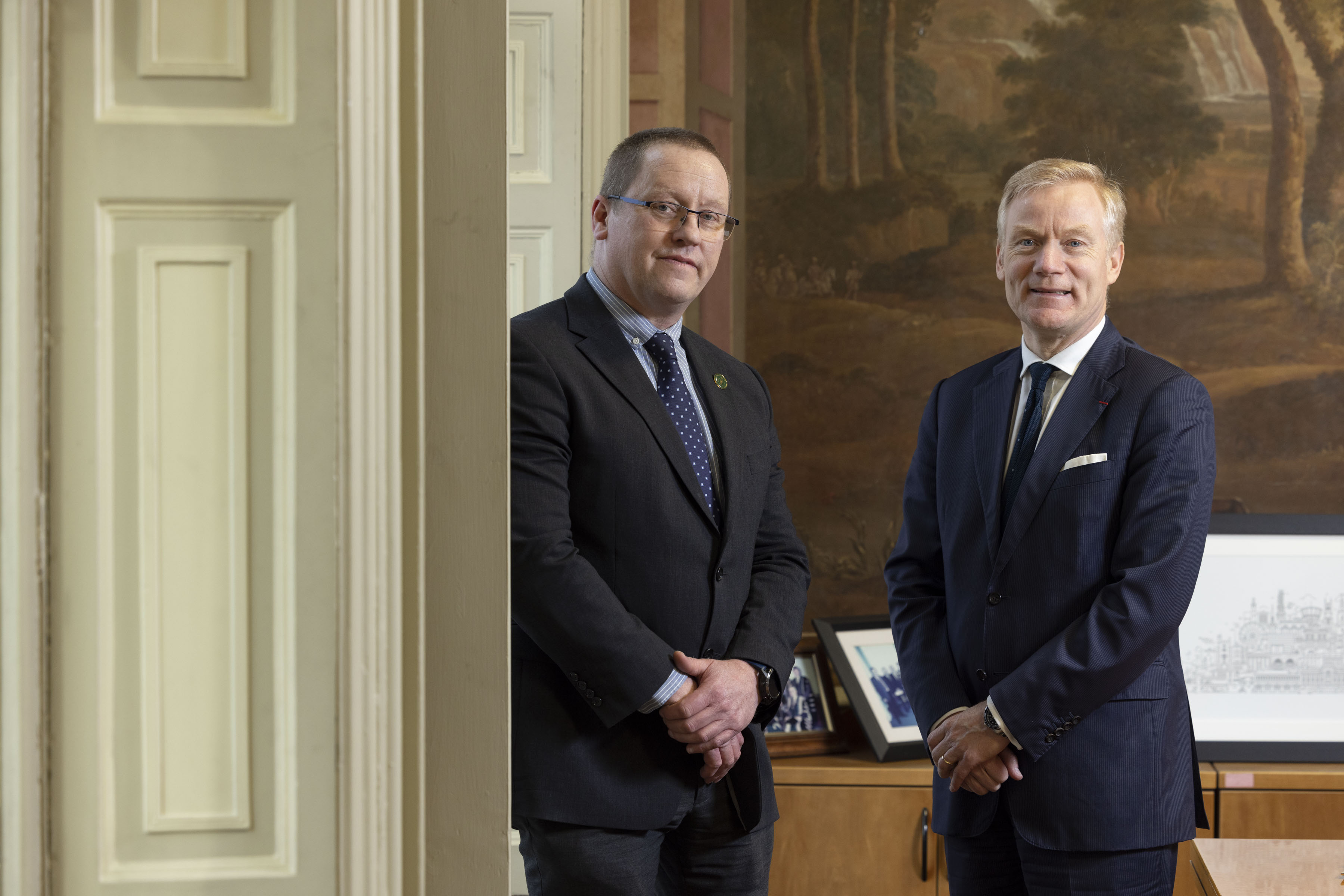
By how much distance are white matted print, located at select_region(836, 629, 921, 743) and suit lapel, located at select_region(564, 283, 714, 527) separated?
5.36ft

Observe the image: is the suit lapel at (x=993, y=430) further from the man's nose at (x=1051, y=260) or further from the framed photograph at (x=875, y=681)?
the framed photograph at (x=875, y=681)

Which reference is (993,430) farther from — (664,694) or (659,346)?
(664,694)

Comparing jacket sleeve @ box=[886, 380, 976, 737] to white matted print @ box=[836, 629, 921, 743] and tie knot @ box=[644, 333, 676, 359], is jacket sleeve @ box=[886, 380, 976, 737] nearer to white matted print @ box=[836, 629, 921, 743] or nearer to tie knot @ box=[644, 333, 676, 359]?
tie knot @ box=[644, 333, 676, 359]

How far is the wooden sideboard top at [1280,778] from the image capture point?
3.06 metres

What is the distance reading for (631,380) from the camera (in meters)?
1.84

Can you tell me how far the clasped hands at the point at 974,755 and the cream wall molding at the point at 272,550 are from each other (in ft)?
4.05

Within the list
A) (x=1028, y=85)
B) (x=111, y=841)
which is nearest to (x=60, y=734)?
(x=111, y=841)

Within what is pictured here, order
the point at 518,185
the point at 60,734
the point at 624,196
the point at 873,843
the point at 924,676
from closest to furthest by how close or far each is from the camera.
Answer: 1. the point at 60,734
2. the point at 624,196
3. the point at 924,676
4. the point at 873,843
5. the point at 518,185

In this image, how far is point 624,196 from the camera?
1.94 meters

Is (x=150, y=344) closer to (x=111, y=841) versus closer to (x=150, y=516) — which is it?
(x=150, y=516)

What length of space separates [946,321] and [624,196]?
2239mm

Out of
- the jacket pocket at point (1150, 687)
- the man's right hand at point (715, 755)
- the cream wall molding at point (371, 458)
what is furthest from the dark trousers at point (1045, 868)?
the cream wall molding at point (371, 458)

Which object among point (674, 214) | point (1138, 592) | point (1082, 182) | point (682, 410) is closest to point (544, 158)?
point (674, 214)

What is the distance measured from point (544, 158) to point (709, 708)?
6.67 ft
